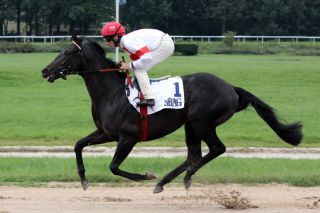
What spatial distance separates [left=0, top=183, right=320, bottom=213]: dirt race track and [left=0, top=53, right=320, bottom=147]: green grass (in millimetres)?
5041

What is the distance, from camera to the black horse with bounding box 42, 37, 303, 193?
9188 mm

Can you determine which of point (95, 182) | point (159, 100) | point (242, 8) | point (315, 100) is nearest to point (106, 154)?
point (95, 182)

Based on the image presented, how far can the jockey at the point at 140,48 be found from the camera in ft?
30.1

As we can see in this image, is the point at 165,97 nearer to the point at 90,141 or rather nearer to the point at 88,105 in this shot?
the point at 90,141

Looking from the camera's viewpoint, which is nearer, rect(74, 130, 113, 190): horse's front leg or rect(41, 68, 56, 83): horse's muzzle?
rect(41, 68, 56, 83): horse's muzzle

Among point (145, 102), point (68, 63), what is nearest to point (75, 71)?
point (68, 63)

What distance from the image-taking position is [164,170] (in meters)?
11.8

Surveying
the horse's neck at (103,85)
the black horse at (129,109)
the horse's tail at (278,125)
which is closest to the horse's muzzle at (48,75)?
the black horse at (129,109)

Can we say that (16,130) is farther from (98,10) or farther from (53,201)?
(98,10)

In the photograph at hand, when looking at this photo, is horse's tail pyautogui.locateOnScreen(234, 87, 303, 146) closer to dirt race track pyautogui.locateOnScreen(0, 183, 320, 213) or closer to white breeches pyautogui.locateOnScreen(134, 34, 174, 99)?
dirt race track pyautogui.locateOnScreen(0, 183, 320, 213)

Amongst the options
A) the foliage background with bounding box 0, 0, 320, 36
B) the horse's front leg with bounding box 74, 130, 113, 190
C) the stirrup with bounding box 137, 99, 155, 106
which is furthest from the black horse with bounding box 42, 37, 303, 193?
the foliage background with bounding box 0, 0, 320, 36

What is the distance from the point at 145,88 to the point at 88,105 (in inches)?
573

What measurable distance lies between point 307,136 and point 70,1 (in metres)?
65.9

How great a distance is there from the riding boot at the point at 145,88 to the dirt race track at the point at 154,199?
124 cm
